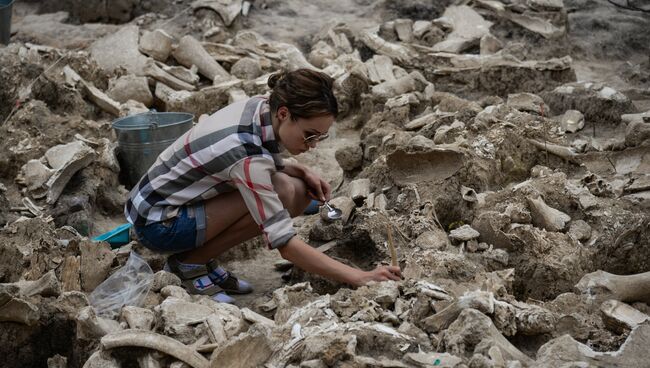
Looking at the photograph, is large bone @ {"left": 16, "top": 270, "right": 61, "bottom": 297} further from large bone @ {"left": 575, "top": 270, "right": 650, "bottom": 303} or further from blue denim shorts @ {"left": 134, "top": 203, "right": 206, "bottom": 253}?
large bone @ {"left": 575, "top": 270, "right": 650, "bottom": 303}

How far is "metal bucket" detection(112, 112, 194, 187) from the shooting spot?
5.00 m

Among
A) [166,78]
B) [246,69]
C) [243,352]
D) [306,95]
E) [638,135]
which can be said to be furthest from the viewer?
[246,69]

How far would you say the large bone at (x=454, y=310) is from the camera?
2623mm

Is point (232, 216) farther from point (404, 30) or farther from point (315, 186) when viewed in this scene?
point (404, 30)

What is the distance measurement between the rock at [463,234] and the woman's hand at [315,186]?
24.9 inches

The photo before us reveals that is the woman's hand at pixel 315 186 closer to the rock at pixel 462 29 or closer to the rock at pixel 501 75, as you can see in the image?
the rock at pixel 501 75

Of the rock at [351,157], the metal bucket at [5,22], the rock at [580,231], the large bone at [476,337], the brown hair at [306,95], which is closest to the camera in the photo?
the large bone at [476,337]

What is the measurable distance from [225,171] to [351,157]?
1792mm

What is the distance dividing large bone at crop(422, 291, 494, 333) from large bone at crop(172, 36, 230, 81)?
445 cm

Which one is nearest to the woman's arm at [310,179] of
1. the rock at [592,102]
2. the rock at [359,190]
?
the rock at [359,190]

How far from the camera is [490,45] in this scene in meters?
6.94

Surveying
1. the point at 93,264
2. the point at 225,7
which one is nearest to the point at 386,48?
the point at 225,7

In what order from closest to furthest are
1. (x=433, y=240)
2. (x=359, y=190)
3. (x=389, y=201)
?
(x=433, y=240) < (x=389, y=201) < (x=359, y=190)

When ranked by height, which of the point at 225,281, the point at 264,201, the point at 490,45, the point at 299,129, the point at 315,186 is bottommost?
the point at 490,45
